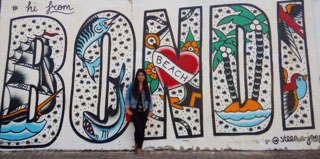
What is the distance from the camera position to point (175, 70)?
16.4 ft

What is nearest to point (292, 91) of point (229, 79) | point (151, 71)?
point (229, 79)

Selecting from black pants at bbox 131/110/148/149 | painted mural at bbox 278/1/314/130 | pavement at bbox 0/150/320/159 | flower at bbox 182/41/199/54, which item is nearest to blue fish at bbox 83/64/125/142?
pavement at bbox 0/150/320/159

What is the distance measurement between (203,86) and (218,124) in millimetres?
851

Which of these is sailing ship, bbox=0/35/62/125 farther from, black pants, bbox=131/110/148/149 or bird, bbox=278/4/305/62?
bird, bbox=278/4/305/62

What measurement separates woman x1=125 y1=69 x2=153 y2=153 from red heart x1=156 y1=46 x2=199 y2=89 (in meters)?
0.50

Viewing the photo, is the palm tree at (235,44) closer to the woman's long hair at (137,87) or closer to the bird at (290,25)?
the bird at (290,25)

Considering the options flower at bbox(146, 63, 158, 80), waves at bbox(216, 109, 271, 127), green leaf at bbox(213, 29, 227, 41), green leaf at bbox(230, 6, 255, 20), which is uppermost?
green leaf at bbox(230, 6, 255, 20)

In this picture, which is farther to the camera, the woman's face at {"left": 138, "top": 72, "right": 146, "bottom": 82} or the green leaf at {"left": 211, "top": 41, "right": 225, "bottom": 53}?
the green leaf at {"left": 211, "top": 41, "right": 225, "bottom": 53}

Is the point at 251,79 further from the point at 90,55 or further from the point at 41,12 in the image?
the point at 41,12

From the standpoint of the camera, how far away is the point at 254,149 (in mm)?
4645

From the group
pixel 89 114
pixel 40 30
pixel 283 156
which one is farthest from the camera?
pixel 40 30

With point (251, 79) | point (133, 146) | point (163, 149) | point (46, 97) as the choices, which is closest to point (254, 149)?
point (251, 79)

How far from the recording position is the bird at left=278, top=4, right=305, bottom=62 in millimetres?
4957

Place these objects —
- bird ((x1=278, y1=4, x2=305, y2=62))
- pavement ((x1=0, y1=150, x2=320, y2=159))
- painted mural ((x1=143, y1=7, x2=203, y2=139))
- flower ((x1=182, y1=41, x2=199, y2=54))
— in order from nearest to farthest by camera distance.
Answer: pavement ((x1=0, y1=150, x2=320, y2=159)) → painted mural ((x1=143, y1=7, x2=203, y2=139)) → bird ((x1=278, y1=4, x2=305, y2=62)) → flower ((x1=182, y1=41, x2=199, y2=54))
